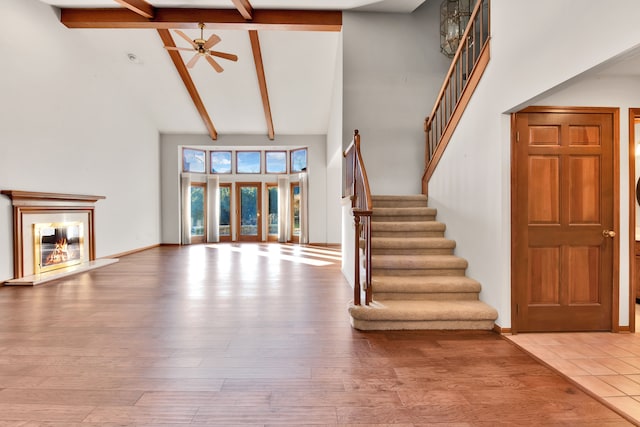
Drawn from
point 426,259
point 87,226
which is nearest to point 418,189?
point 426,259

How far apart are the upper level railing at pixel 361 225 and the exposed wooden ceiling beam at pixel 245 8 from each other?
3252mm

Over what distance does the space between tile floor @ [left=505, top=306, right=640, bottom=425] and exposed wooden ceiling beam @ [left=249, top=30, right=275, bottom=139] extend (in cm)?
692

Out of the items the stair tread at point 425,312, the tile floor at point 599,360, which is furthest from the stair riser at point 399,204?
the tile floor at point 599,360

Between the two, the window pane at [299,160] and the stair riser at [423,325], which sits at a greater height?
the window pane at [299,160]

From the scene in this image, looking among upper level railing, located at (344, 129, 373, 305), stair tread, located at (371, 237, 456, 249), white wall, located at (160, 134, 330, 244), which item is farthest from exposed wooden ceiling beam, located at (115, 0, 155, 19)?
stair tread, located at (371, 237, 456, 249)

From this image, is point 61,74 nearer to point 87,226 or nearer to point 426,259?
point 87,226

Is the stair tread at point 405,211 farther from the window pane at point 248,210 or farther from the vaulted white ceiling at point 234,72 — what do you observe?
the window pane at point 248,210

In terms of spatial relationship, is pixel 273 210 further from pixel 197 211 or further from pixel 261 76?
pixel 261 76

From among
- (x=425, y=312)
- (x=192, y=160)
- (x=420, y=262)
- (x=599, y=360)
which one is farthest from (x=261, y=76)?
(x=599, y=360)

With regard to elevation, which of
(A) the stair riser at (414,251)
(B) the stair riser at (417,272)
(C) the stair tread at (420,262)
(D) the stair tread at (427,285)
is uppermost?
(A) the stair riser at (414,251)

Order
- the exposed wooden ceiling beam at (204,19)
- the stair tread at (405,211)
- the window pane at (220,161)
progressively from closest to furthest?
the stair tread at (405,211)
the exposed wooden ceiling beam at (204,19)
the window pane at (220,161)

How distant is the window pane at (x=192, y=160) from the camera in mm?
11195

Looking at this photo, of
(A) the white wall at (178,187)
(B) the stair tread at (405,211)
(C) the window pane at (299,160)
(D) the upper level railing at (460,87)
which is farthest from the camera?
(C) the window pane at (299,160)

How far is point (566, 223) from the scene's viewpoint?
10.2ft
